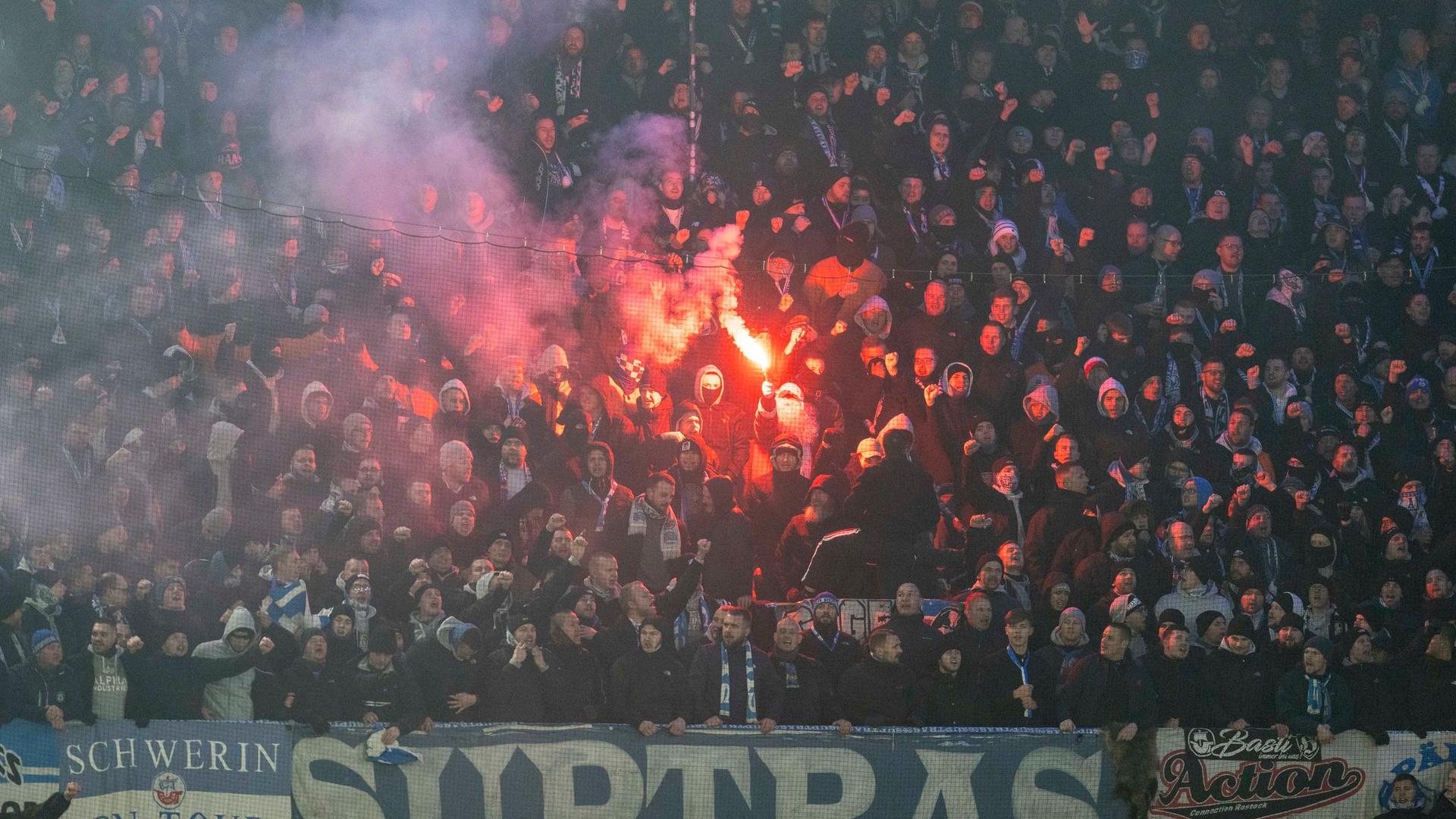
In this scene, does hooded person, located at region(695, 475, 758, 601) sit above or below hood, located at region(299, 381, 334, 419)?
below

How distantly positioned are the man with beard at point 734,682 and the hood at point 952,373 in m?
2.06

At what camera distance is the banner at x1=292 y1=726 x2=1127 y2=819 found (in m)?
6.23

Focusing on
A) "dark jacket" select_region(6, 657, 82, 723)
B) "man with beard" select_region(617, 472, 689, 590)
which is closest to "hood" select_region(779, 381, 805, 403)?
"man with beard" select_region(617, 472, 689, 590)

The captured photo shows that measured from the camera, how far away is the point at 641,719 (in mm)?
6363

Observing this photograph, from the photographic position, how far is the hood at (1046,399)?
789 centimetres

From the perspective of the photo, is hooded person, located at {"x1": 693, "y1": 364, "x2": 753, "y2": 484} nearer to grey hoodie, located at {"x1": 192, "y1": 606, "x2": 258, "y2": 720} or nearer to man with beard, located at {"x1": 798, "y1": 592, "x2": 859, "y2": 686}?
man with beard, located at {"x1": 798, "y1": 592, "x2": 859, "y2": 686}

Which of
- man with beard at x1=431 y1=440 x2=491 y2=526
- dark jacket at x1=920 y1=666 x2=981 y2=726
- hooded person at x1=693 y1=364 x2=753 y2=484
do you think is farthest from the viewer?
hooded person at x1=693 y1=364 x2=753 y2=484

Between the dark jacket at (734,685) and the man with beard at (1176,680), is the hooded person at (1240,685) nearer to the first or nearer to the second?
the man with beard at (1176,680)

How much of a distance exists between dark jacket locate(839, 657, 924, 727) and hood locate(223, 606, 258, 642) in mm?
2648

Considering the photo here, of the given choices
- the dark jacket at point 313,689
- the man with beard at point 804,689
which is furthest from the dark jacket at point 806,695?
the dark jacket at point 313,689

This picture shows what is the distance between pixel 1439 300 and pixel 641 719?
559cm

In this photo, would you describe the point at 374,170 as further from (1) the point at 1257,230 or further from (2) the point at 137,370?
(1) the point at 1257,230

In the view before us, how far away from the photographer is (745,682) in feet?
21.5

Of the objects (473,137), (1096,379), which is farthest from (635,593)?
(473,137)
